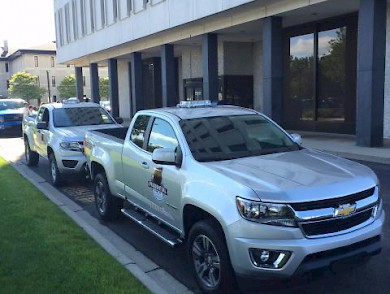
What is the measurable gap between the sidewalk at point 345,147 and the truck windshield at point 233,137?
6975 mm

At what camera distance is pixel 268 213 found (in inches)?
137

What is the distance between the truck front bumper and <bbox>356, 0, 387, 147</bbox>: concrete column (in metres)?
10.6

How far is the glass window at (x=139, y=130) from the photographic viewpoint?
5.60 m

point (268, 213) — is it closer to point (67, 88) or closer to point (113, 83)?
point (113, 83)

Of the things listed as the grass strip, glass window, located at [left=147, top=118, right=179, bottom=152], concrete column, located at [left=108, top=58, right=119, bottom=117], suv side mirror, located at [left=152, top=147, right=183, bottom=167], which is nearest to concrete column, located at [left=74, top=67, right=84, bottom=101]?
concrete column, located at [left=108, top=58, right=119, bottom=117]

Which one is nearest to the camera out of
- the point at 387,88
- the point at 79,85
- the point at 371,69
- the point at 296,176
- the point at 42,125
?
the point at 296,176

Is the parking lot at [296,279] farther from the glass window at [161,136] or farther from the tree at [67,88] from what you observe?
the tree at [67,88]

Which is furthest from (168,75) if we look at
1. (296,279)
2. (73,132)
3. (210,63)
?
(296,279)

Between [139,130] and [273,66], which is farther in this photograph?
[273,66]

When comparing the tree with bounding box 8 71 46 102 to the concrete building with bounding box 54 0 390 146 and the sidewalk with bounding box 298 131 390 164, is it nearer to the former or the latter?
the concrete building with bounding box 54 0 390 146

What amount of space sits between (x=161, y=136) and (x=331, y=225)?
2318mm

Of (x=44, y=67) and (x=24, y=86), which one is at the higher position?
(x=44, y=67)

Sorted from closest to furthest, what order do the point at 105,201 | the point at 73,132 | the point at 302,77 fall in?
the point at 105,201, the point at 73,132, the point at 302,77

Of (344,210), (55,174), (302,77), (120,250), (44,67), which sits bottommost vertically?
(120,250)
